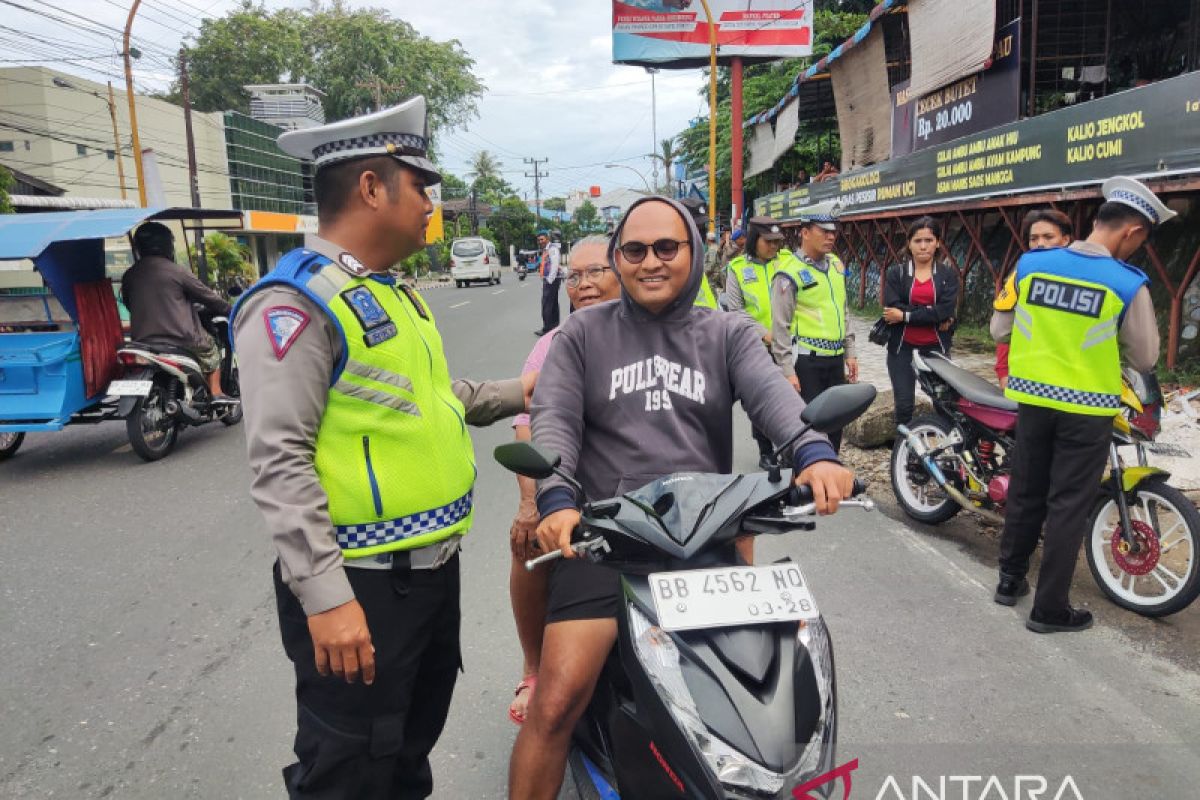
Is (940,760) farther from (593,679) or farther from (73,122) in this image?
(73,122)

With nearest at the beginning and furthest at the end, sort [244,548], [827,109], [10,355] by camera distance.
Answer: [244,548] → [10,355] → [827,109]

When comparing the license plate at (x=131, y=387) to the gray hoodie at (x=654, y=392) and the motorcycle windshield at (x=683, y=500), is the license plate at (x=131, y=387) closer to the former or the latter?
the gray hoodie at (x=654, y=392)

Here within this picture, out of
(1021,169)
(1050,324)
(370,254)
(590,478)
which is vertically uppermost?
(1021,169)

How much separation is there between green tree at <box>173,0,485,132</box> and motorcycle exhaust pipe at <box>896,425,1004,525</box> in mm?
45275

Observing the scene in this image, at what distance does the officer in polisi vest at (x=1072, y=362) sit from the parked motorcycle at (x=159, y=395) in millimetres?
6061

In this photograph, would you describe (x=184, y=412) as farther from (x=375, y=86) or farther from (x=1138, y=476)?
(x=375, y=86)

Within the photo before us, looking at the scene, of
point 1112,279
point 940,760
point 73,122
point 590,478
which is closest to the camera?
point 590,478

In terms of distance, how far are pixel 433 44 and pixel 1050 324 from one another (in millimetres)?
50070

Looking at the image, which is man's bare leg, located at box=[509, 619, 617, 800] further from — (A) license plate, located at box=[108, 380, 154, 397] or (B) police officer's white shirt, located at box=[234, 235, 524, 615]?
(A) license plate, located at box=[108, 380, 154, 397]

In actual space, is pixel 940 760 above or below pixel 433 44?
below

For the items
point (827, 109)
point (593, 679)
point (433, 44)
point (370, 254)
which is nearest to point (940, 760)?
point (593, 679)

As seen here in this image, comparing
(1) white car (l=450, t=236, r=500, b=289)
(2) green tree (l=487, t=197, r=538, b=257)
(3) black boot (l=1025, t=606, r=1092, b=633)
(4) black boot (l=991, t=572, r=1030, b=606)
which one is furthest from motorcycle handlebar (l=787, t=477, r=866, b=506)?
(2) green tree (l=487, t=197, r=538, b=257)

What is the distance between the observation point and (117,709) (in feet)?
9.94

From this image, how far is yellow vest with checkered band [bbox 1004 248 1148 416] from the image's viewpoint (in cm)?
332
